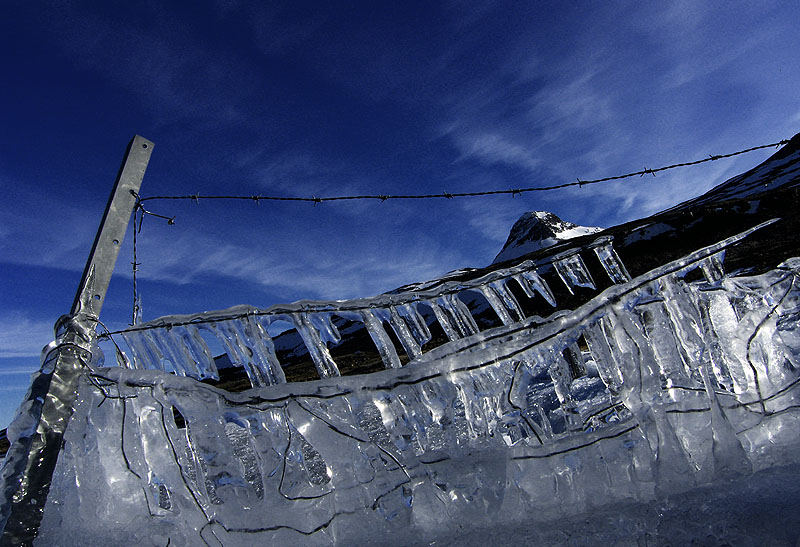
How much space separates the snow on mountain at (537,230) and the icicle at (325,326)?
139809 mm

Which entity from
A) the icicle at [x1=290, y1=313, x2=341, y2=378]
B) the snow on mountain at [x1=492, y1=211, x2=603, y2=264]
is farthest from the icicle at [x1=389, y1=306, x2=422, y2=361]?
the snow on mountain at [x1=492, y1=211, x2=603, y2=264]

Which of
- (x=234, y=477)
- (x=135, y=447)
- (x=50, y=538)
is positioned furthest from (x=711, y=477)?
(x=50, y=538)

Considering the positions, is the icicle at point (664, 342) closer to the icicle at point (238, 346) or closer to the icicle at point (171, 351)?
the icicle at point (238, 346)

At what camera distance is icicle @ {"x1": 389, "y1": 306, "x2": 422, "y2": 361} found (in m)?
3.73

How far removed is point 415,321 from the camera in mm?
3787

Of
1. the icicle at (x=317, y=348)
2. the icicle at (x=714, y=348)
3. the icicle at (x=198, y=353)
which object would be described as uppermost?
the icicle at (x=198, y=353)

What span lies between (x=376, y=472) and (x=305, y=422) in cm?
35

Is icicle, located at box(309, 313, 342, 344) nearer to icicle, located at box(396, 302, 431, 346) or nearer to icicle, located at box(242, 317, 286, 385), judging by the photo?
icicle, located at box(242, 317, 286, 385)

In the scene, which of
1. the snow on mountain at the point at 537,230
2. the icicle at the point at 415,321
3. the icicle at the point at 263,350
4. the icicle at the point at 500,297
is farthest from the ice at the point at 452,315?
the snow on mountain at the point at 537,230

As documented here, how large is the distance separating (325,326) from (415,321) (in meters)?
0.76

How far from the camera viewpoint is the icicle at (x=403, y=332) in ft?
12.3

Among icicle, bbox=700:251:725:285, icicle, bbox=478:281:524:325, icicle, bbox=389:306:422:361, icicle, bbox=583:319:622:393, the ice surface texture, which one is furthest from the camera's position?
icicle, bbox=478:281:524:325

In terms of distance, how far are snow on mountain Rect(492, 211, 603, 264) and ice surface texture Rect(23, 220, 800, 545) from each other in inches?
5539

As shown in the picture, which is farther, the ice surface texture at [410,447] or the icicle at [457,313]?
the icicle at [457,313]
